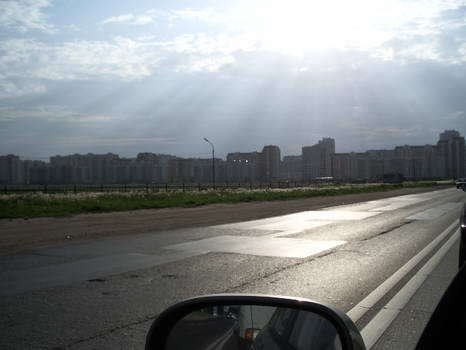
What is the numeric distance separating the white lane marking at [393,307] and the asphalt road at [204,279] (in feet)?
0.05

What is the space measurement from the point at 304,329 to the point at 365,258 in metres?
10.1

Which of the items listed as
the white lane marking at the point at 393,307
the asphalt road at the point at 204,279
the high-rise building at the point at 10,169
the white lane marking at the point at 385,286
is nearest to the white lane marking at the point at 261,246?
the asphalt road at the point at 204,279

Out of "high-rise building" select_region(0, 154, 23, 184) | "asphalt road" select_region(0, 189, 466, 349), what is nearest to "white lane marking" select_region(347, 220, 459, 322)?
"asphalt road" select_region(0, 189, 466, 349)

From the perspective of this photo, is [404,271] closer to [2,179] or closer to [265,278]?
[265,278]

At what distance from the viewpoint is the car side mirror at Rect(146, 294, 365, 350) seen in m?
2.39

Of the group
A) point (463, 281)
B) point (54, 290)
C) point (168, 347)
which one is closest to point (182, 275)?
point (54, 290)

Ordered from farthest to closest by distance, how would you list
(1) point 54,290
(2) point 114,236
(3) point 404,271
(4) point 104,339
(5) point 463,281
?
(2) point 114,236 < (3) point 404,271 < (1) point 54,290 < (4) point 104,339 < (5) point 463,281

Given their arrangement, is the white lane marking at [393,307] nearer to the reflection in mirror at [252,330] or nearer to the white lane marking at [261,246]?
the white lane marking at [261,246]

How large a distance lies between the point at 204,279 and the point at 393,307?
3.26 m

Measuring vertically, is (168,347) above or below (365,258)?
above

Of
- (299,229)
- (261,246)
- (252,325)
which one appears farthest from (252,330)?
(299,229)

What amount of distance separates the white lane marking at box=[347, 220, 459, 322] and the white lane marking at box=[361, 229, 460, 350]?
7.7 inches

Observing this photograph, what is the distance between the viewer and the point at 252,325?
253 cm

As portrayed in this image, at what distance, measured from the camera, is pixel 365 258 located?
12211 mm
